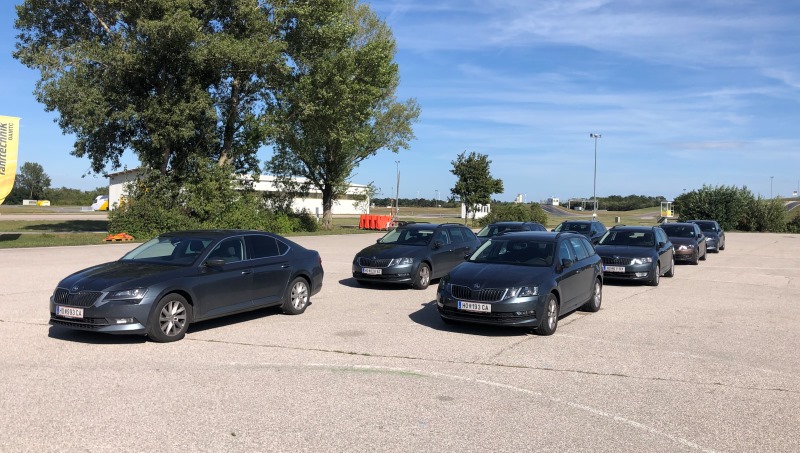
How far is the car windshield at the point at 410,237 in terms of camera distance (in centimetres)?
1396

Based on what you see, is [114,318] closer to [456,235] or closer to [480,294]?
[480,294]

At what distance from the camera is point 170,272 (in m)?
7.93

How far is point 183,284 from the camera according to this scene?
26.0 ft

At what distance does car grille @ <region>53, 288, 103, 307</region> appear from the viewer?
734 centimetres

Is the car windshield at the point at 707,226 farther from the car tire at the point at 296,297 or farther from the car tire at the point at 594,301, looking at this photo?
the car tire at the point at 296,297

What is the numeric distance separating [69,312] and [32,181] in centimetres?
16499

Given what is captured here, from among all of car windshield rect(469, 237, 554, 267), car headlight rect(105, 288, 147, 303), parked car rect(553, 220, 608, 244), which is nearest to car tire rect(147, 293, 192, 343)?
car headlight rect(105, 288, 147, 303)

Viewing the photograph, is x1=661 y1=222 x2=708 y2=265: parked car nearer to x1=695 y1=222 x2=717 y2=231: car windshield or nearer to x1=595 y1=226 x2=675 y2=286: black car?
x1=595 y1=226 x2=675 y2=286: black car

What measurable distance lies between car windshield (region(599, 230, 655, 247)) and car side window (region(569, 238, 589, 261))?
569 cm

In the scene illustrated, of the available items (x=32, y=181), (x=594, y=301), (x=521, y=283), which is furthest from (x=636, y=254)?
(x=32, y=181)

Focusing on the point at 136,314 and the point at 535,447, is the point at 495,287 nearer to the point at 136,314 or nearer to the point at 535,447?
the point at 535,447

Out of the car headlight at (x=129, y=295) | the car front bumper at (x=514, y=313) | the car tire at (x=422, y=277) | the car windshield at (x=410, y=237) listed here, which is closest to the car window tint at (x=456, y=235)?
the car windshield at (x=410, y=237)

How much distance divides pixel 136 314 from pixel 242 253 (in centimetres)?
204

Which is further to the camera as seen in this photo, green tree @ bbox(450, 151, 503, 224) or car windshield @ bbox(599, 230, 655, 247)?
green tree @ bbox(450, 151, 503, 224)
